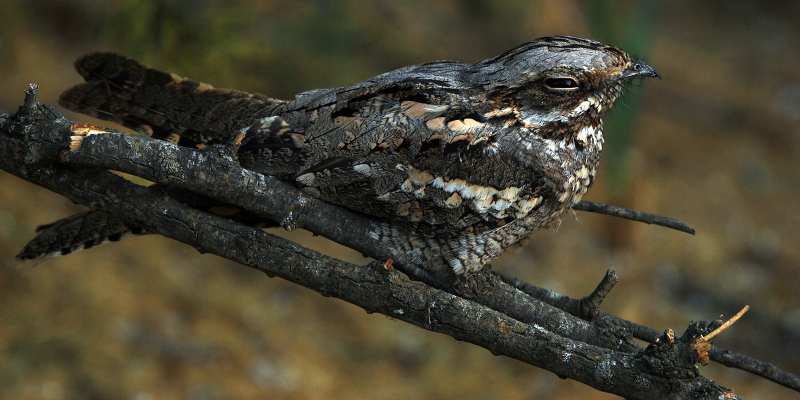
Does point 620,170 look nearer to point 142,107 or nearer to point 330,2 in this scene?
point 330,2

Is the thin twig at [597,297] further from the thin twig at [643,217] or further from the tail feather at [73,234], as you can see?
the tail feather at [73,234]

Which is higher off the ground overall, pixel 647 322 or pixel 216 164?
pixel 647 322

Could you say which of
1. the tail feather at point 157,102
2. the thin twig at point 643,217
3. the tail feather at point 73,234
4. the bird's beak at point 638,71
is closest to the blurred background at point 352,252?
the tail feather at point 73,234

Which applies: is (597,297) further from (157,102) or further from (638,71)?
(157,102)

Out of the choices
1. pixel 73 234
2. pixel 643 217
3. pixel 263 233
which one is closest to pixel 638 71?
pixel 643 217

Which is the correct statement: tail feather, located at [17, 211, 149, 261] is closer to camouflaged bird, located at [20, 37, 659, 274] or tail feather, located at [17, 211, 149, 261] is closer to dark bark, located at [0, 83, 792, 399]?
camouflaged bird, located at [20, 37, 659, 274]

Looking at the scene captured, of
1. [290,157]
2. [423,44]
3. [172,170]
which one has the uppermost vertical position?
[423,44]

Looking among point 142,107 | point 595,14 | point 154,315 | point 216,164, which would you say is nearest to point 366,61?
point 595,14
